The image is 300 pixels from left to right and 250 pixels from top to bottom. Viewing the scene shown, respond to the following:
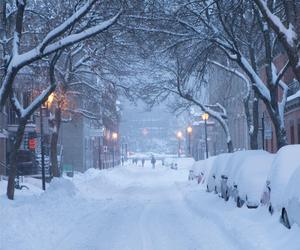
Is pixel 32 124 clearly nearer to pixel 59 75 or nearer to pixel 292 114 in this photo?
pixel 59 75

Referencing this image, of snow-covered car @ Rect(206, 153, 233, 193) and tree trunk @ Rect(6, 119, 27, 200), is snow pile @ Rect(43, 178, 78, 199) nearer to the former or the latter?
tree trunk @ Rect(6, 119, 27, 200)

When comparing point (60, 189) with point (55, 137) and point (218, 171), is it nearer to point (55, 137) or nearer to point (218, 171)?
point (218, 171)

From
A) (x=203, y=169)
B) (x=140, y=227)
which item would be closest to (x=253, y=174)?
(x=140, y=227)

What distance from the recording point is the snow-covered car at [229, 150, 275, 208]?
1603cm

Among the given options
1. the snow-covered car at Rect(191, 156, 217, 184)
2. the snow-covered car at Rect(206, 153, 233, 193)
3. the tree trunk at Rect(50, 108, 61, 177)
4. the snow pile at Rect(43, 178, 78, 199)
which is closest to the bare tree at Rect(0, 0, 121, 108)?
the snow pile at Rect(43, 178, 78, 199)

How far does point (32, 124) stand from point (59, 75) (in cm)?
1412

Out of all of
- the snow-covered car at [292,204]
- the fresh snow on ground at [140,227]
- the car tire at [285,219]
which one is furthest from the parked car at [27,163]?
the snow-covered car at [292,204]

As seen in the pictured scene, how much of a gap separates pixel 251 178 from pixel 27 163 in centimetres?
2756

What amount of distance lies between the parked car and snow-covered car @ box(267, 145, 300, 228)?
3000cm

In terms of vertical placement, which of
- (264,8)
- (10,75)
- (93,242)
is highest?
(264,8)

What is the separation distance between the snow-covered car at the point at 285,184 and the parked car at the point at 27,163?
98.4 ft

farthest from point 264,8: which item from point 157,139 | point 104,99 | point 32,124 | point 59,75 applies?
point 157,139

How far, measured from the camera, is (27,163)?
42000 mm

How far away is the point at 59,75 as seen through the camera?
1245 inches
